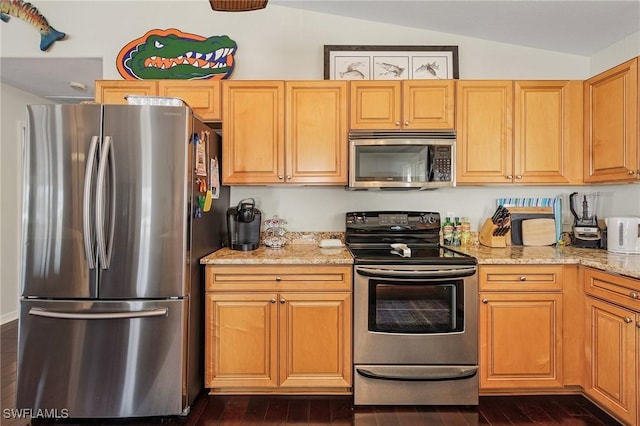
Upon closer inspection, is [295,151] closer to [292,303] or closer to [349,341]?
[292,303]

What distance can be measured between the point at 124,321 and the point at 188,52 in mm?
2125

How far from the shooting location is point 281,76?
2.91 metres

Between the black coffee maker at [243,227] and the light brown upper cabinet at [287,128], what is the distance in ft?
0.75

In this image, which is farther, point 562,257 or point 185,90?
point 185,90

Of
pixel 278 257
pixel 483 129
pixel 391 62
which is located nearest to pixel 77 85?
pixel 278 257

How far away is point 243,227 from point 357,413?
1409 mm

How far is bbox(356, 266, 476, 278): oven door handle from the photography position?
2.10 metres

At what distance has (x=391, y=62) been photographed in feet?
9.36

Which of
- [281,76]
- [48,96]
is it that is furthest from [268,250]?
[48,96]

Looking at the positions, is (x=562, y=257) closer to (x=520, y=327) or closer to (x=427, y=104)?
(x=520, y=327)

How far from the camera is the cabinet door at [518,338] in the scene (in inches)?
84.8

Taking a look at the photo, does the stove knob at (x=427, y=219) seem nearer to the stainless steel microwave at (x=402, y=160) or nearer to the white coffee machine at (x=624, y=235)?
the stainless steel microwave at (x=402, y=160)

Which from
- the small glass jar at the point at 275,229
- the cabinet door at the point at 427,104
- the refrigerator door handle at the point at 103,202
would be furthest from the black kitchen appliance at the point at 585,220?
the refrigerator door handle at the point at 103,202

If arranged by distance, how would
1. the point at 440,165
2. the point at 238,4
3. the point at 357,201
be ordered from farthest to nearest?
the point at 357,201 < the point at 440,165 < the point at 238,4
